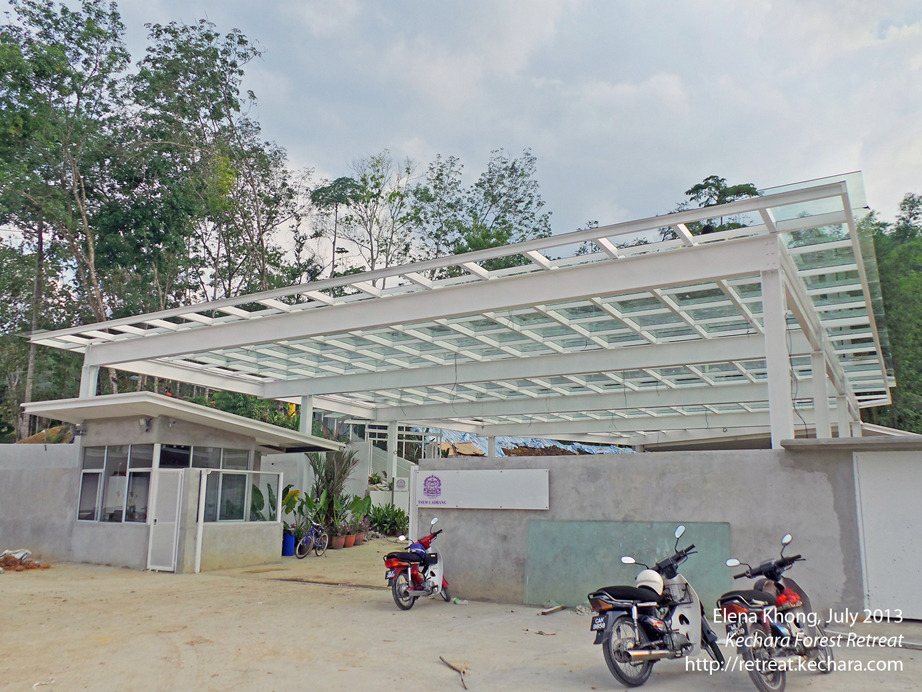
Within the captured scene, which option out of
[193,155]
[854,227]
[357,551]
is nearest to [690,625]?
[854,227]

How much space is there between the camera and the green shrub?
20156 mm

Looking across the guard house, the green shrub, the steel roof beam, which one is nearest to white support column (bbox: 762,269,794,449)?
the steel roof beam

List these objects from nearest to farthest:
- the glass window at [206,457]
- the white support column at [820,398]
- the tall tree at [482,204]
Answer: the white support column at [820,398] < the glass window at [206,457] < the tall tree at [482,204]

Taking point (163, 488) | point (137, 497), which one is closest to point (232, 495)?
point (163, 488)

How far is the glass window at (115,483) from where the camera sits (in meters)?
13.4

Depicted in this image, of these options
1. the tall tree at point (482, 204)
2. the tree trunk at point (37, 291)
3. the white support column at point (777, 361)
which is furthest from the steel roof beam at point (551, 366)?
the tall tree at point (482, 204)

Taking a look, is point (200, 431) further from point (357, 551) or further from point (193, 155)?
point (193, 155)

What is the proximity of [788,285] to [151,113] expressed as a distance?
79.3 ft

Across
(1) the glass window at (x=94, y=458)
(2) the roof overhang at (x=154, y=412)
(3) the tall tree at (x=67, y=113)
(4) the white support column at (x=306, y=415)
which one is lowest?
(1) the glass window at (x=94, y=458)

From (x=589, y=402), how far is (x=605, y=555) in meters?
11.1

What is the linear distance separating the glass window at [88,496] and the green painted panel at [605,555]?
943cm

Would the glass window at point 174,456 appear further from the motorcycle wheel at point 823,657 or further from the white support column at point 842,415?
the white support column at point 842,415

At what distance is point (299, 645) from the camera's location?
21.9ft

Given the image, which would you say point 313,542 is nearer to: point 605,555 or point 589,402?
point 589,402
